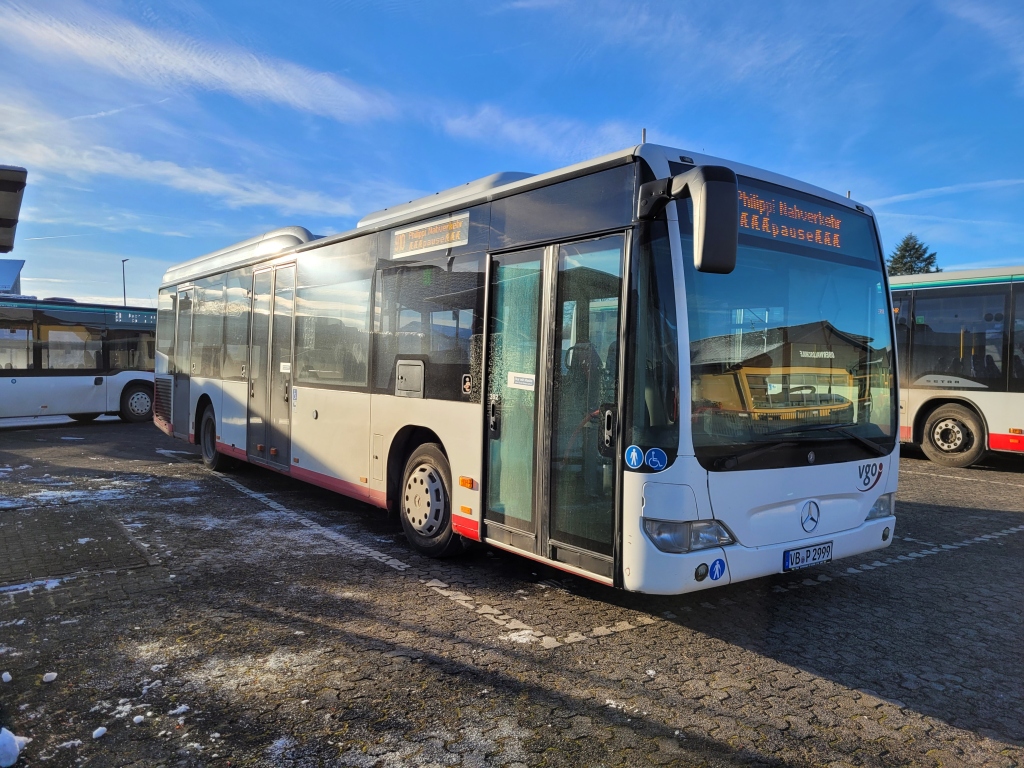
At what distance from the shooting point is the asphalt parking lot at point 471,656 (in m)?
3.42

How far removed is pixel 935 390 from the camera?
1327cm

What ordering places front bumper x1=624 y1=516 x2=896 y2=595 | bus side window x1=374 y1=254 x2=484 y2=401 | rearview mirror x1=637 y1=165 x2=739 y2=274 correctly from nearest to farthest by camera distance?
rearview mirror x1=637 y1=165 x2=739 y2=274, front bumper x1=624 y1=516 x2=896 y2=595, bus side window x1=374 y1=254 x2=484 y2=401

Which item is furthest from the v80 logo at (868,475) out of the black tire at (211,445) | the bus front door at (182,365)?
the bus front door at (182,365)

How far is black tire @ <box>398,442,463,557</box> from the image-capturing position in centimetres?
629

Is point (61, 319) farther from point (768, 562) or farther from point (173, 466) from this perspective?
point (768, 562)

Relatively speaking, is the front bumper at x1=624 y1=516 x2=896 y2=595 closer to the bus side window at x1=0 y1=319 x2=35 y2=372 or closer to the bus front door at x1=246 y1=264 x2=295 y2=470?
the bus front door at x1=246 y1=264 x2=295 y2=470

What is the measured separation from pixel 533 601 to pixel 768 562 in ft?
5.60

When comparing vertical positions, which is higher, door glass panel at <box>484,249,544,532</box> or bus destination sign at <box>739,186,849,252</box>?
bus destination sign at <box>739,186,849,252</box>

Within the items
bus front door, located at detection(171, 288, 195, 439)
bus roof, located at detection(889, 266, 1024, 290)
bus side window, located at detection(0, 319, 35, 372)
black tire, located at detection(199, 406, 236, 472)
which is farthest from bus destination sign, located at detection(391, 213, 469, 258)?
bus side window, located at detection(0, 319, 35, 372)

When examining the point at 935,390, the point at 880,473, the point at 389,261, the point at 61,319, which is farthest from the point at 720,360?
the point at 61,319

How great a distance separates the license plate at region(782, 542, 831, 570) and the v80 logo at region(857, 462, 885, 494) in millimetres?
558

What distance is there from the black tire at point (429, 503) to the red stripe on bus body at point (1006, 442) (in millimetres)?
10207

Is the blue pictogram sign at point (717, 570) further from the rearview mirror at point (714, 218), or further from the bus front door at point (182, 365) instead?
the bus front door at point (182, 365)

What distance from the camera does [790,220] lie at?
5.05 metres
